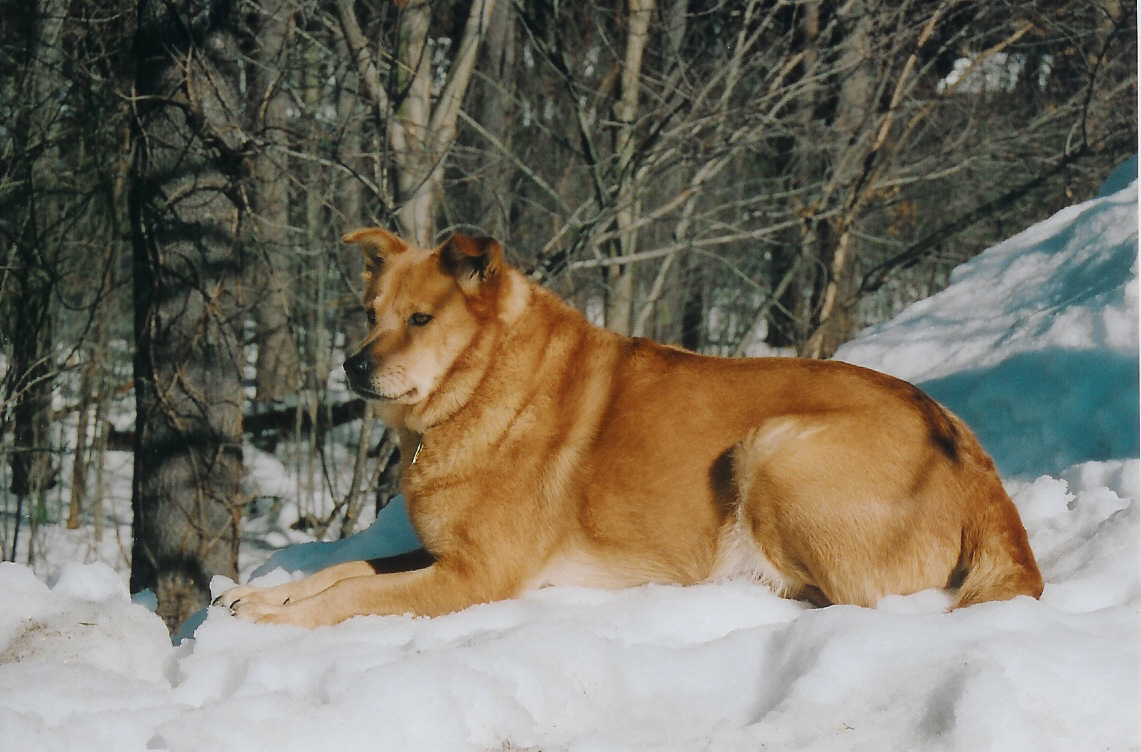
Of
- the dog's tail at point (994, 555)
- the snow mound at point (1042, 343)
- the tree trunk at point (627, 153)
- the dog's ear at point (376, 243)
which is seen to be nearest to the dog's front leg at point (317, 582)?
the dog's ear at point (376, 243)

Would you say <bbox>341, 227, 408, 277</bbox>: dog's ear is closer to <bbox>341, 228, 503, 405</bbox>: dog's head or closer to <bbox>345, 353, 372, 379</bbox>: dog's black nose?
<bbox>341, 228, 503, 405</bbox>: dog's head

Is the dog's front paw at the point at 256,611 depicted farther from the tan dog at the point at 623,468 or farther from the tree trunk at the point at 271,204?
the tree trunk at the point at 271,204

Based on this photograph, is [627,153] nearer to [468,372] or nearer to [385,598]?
[468,372]

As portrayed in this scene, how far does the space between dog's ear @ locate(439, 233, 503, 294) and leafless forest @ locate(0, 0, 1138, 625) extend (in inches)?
70.5

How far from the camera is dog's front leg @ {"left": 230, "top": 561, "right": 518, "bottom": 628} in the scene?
3.52 m

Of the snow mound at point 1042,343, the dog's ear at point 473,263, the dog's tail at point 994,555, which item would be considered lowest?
the dog's tail at point 994,555

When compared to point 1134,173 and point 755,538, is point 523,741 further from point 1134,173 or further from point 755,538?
point 1134,173

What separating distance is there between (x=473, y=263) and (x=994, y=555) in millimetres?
2209

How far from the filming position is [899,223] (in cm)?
1243

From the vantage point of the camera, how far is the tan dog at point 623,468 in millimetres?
3404

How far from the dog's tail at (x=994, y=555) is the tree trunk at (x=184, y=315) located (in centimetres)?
432

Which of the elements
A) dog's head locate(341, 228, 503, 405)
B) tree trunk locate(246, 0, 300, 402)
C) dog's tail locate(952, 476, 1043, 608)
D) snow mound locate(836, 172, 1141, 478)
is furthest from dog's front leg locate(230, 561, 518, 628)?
tree trunk locate(246, 0, 300, 402)

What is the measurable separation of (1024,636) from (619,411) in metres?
1.67

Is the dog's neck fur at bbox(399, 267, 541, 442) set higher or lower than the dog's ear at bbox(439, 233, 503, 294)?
lower
